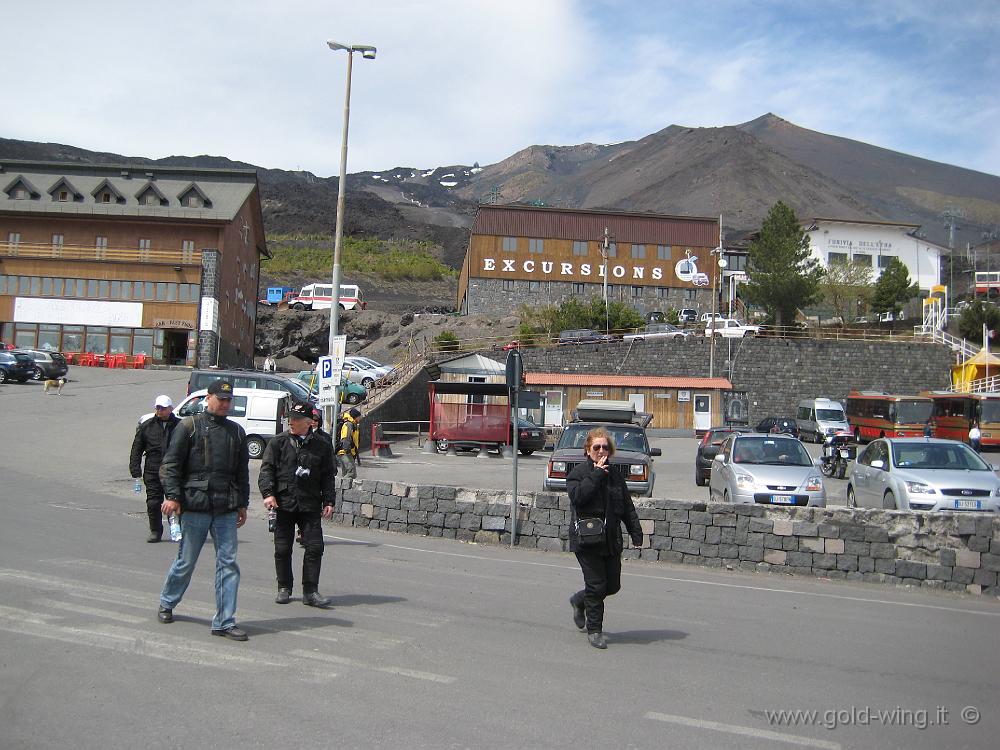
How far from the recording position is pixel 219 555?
6328 millimetres

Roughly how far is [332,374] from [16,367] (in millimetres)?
28844

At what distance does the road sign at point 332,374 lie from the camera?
18.0 metres

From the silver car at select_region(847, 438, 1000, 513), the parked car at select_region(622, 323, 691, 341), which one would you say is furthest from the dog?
the parked car at select_region(622, 323, 691, 341)

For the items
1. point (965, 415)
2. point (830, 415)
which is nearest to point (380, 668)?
point (965, 415)

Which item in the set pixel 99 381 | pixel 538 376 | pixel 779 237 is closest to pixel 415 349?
pixel 538 376

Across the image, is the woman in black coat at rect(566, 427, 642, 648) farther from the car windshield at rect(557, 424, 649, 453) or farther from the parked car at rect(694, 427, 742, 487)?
the parked car at rect(694, 427, 742, 487)

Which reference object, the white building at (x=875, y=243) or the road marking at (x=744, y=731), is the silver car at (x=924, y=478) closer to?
the road marking at (x=744, y=731)

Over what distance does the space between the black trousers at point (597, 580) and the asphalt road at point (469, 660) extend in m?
0.25

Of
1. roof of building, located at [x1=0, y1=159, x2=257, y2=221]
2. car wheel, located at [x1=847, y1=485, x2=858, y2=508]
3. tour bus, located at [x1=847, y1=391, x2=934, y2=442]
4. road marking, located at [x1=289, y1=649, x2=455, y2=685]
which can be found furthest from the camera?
roof of building, located at [x1=0, y1=159, x2=257, y2=221]

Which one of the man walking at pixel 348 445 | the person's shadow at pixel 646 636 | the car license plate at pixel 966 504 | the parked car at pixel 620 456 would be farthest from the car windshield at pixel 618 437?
the person's shadow at pixel 646 636

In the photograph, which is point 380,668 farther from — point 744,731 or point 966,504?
point 966,504

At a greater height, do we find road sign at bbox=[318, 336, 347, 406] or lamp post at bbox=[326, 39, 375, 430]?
lamp post at bbox=[326, 39, 375, 430]

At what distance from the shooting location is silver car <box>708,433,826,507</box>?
14258 mm

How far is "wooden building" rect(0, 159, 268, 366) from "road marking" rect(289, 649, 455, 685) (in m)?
50.9
